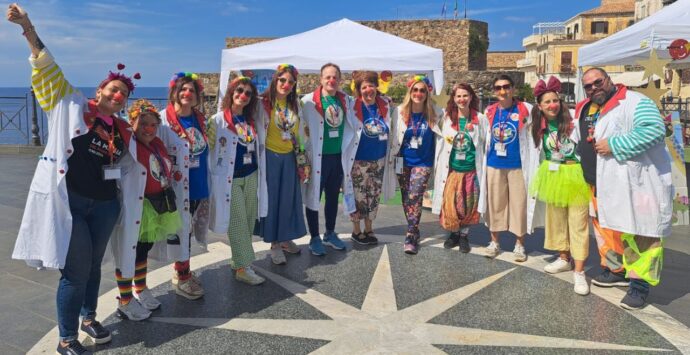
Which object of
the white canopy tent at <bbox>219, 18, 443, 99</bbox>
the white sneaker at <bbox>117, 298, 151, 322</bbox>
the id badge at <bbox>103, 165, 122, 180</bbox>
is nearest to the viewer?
the id badge at <bbox>103, 165, 122, 180</bbox>

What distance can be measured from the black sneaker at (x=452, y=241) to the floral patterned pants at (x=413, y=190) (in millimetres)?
371

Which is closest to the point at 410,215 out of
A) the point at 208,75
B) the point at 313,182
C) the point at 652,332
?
the point at 313,182

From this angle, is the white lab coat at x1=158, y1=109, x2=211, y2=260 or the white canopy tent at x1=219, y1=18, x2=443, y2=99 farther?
the white canopy tent at x1=219, y1=18, x2=443, y2=99

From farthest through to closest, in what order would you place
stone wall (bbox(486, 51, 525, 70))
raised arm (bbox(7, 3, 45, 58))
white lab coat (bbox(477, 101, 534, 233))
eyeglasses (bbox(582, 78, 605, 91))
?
stone wall (bbox(486, 51, 525, 70)) < white lab coat (bbox(477, 101, 534, 233)) < eyeglasses (bbox(582, 78, 605, 91)) < raised arm (bbox(7, 3, 45, 58))

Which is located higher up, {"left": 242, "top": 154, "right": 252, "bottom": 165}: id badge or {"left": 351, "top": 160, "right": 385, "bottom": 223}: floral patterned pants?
{"left": 242, "top": 154, "right": 252, "bottom": 165}: id badge

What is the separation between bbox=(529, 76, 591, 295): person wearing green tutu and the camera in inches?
162

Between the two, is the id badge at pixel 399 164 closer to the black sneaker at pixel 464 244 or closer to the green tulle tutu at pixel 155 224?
the black sneaker at pixel 464 244

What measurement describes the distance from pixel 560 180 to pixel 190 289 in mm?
3106

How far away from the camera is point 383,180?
5.29 m

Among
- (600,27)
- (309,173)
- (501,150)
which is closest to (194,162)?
(309,173)

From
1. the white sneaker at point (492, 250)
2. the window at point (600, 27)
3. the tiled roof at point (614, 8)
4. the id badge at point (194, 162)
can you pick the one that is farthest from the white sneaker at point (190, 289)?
the window at point (600, 27)

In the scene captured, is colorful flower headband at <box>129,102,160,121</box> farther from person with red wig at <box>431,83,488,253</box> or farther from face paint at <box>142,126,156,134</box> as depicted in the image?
person with red wig at <box>431,83,488,253</box>

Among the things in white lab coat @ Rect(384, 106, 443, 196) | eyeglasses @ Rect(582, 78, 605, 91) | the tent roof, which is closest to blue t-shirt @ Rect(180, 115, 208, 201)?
white lab coat @ Rect(384, 106, 443, 196)

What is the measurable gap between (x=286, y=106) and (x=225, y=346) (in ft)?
7.09
